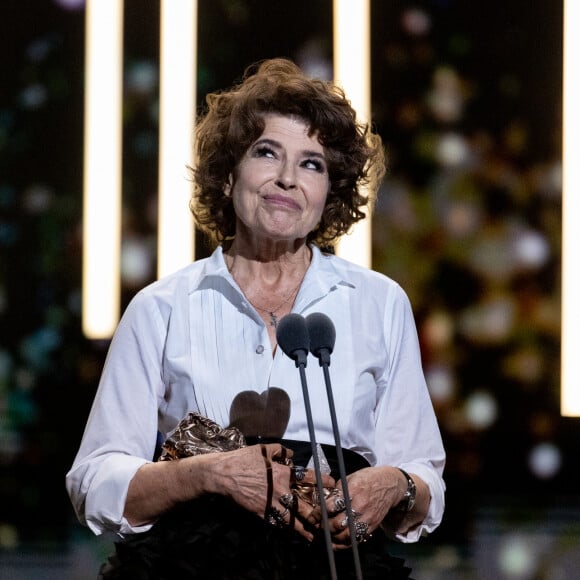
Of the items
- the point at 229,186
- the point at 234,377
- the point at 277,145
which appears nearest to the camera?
the point at 234,377

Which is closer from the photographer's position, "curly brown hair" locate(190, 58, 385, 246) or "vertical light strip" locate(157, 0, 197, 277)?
"curly brown hair" locate(190, 58, 385, 246)

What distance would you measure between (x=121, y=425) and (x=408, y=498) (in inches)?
19.4

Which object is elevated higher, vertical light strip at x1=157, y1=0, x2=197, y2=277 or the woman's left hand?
vertical light strip at x1=157, y1=0, x2=197, y2=277

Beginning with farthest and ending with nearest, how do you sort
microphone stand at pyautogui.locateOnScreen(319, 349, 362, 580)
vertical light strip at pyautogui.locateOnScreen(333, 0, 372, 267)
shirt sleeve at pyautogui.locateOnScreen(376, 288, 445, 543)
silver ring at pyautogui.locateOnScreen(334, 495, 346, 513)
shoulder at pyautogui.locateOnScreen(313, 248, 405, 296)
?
vertical light strip at pyautogui.locateOnScreen(333, 0, 372, 267) < shoulder at pyautogui.locateOnScreen(313, 248, 405, 296) < shirt sleeve at pyautogui.locateOnScreen(376, 288, 445, 543) < silver ring at pyautogui.locateOnScreen(334, 495, 346, 513) < microphone stand at pyautogui.locateOnScreen(319, 349, 362, 580)

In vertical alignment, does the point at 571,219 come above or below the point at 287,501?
above

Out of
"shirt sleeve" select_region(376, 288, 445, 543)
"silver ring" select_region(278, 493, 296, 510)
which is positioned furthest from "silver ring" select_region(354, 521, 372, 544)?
"shirt sleeve" select_region(376, 288, 445, 543)

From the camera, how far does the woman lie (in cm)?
159

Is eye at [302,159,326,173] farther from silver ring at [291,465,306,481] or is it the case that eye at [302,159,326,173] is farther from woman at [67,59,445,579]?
silver ring at [291,465,306,481]

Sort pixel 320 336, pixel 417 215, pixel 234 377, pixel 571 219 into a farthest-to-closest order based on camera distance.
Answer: pixel 417 215, pixel 571 219, pixel 234 377, pixel 320 336

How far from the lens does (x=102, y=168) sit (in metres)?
3.29

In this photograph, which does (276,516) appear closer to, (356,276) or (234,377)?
(234,377)

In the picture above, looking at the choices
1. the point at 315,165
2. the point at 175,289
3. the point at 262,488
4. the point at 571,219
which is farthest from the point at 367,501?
the point at 571,219

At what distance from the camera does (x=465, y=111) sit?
11.5ft

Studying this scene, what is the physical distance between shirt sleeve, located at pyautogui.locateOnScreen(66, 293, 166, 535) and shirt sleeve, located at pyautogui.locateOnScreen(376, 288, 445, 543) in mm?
409
